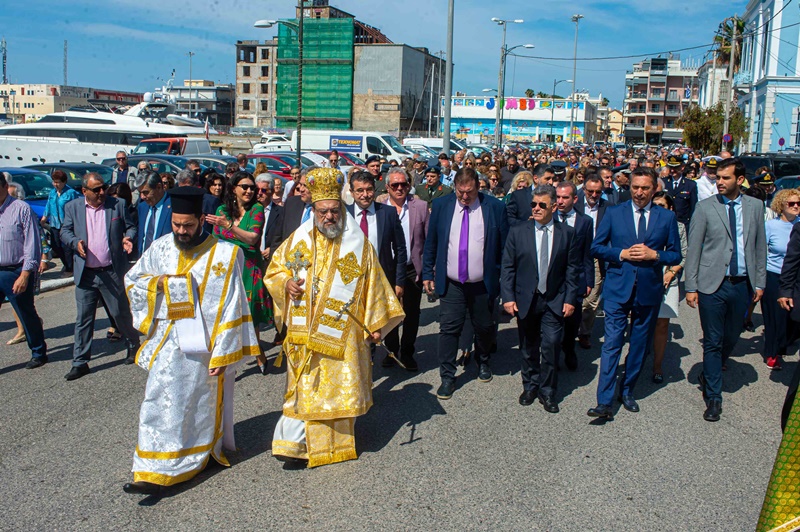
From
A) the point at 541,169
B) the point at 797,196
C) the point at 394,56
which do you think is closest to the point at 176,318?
the point at 797,196

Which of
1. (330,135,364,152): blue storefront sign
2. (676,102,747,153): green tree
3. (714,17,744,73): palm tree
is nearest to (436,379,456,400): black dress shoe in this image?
(330,135,364,152): blue storefront sign

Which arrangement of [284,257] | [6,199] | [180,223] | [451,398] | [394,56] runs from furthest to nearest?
1. [394,56]
2. [6,199]
3. [451,398]
4. [284,257]
5. [180,223]

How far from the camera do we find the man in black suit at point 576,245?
655 cm

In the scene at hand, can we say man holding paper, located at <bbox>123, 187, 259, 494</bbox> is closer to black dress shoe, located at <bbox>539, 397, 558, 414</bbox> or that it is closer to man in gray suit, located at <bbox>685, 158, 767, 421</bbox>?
black dress shoe, located at <bbox>539, 397, 558, 414</bbox>

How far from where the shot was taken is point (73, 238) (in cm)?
704

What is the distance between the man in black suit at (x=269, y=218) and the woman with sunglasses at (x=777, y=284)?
5.02m

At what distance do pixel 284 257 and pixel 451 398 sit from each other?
2.18 m

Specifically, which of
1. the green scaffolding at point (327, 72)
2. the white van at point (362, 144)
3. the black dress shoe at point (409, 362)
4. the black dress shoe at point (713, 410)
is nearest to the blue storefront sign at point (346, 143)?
the white van at point (362, 144)

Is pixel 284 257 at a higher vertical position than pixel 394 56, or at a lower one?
lower

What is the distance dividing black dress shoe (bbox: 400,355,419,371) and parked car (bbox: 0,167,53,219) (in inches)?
385

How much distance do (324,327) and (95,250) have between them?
329cm

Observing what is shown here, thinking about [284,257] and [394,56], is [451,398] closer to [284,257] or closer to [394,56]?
[284,257]

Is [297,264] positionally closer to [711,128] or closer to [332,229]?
[332,229]

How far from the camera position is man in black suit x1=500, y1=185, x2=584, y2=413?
607cm
